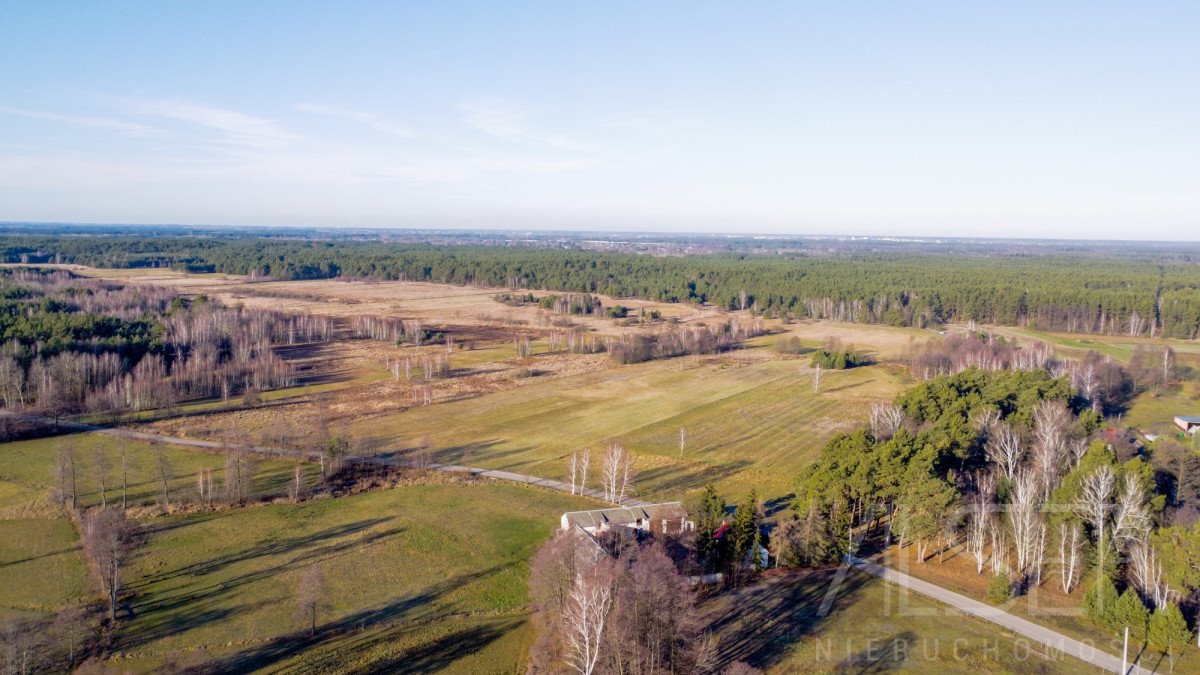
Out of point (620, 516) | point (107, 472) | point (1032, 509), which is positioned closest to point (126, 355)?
point (107, 472)

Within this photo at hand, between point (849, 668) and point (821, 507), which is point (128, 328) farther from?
point (849, 668)

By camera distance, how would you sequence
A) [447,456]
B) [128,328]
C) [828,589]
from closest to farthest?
[828,589] → [447,456] → [128,328]

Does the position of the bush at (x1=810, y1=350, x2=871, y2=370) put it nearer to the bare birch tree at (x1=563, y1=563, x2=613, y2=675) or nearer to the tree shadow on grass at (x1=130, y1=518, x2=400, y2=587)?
the tree shadow on grass at (x1=130, y1=518, x2=400, y2=587)

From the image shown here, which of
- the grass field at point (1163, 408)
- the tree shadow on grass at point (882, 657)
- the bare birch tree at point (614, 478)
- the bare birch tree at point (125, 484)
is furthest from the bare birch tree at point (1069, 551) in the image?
the bare birch tree at point (125, 484)

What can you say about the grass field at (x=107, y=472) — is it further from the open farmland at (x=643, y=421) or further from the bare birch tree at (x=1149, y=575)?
the bare birch tree at (x=1149, y=575)

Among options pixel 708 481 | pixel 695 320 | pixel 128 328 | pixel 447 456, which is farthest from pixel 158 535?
pixel 695 320

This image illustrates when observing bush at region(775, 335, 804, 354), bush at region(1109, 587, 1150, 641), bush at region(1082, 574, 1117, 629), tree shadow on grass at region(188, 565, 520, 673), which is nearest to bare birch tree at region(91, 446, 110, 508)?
tree shadow on grass at region(188, 565, 520, 673)
